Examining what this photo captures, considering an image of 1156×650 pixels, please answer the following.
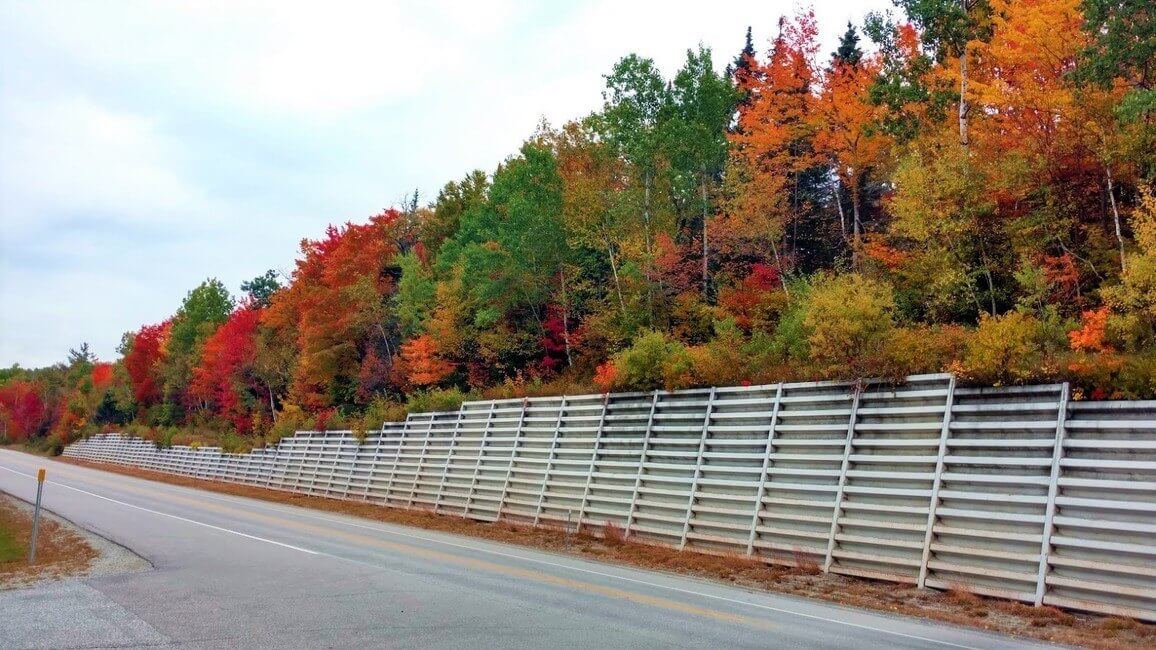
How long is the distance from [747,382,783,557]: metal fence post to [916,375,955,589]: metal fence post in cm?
391

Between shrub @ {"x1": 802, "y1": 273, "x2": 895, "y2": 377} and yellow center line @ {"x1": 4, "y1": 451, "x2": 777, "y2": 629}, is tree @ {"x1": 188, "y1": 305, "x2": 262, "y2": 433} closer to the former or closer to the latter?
yellow center line @ {"x1": 4, "y1": 451, "x2": 777, "y2": 629}

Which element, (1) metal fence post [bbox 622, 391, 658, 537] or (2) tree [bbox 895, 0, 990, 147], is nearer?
(1) metal fence post [bbox 622, 391, 658, 537]

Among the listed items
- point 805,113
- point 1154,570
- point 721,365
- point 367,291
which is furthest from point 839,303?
point 367,291

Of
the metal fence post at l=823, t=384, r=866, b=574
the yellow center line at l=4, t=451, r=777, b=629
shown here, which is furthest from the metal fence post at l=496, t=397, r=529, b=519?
the metal fence post at l=823, t=384, r=866, b=574

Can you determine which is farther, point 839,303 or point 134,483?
point 134,483

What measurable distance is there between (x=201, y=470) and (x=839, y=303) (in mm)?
48067

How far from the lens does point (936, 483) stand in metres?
13.9

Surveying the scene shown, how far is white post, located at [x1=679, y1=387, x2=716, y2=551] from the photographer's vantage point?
18797 mm

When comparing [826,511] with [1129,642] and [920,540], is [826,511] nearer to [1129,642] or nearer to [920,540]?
[920,540]

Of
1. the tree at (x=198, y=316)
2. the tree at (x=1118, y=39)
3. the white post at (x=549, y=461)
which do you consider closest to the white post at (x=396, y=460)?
the white post at (x=549, y=461)

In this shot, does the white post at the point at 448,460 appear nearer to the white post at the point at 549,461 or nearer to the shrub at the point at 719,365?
the white post at the point at 549,461

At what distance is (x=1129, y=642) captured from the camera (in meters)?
9.77

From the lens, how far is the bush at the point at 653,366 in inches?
813

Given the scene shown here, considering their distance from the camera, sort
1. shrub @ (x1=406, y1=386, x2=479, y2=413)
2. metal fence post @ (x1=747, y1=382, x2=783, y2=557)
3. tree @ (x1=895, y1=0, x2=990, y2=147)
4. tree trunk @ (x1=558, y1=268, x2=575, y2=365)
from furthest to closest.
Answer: tree trunk @ (x1=558, y1=268, x2=575, y2=365)
shrub @ (x1=406, y1=386, x2=479, y2=413)
tree @ (x1=895, y1=0, x2=990, y2=147)
metal fence post @ (x1=747, y1=382, x2=783, y2=557)
